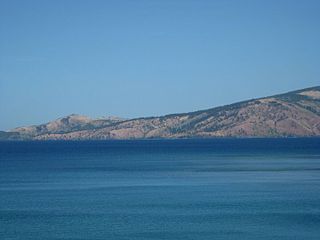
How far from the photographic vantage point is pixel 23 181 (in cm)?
11275

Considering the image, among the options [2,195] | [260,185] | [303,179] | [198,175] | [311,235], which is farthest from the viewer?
[198,175]

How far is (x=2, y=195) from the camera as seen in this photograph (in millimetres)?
88500

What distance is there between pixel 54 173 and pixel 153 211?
6591 centimetres

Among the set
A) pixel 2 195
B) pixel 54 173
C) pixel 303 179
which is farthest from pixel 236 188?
pixel 54 173

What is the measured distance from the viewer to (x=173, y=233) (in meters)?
57.2

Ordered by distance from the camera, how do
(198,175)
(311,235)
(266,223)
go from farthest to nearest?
(198,175)
(266,223)
(311,235)

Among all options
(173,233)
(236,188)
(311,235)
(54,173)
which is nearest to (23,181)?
(54,173)

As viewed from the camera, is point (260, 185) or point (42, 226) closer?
point (42, 226)

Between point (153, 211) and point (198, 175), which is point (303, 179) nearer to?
point (198, 175)

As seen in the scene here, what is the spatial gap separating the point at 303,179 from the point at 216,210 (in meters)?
41.5

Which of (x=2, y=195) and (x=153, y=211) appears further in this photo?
(x=2, y=195)

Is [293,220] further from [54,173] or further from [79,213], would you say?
[54,173]

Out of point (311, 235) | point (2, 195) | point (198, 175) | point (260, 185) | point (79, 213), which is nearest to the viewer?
point (311, 235)

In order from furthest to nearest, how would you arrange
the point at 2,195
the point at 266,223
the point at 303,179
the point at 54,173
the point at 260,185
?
1. the point at 54,173
2. the point at 303,179
3. the point at 260,185
4. the point at 2,195
5. the point at 266,223
